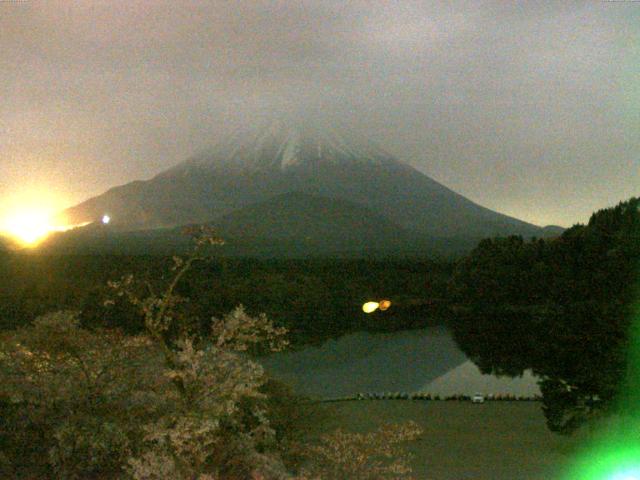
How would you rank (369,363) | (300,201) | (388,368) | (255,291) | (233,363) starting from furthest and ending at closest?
(300,201), (255,291), (369,363), (388,368), (233,363)

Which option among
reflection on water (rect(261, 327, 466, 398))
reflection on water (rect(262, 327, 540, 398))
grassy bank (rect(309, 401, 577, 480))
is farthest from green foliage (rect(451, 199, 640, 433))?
reflection on water (rect(261, 327, 466, 398))

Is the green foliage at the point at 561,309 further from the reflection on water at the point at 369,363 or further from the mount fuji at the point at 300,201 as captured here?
the mount fuji at the point at 300,201

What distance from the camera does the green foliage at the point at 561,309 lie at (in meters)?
13.2

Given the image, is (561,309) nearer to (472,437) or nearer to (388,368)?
(388,368)

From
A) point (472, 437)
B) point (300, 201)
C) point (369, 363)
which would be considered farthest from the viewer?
point (300, 201)

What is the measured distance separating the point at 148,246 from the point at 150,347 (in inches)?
3437

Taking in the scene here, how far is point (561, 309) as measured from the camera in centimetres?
2539

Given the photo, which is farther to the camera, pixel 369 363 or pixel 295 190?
pixel 295 190

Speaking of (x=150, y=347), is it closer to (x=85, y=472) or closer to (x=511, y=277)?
(x=85, y=472)

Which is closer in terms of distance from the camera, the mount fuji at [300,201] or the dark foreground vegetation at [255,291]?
the dark foreground vegetation at [255,291]

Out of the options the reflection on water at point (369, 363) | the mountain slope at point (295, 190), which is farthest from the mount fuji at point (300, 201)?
the reflection on water at point (369, 363)

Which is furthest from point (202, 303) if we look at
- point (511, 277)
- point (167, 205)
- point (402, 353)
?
point (167, 205)

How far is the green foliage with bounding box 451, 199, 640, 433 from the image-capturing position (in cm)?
1320

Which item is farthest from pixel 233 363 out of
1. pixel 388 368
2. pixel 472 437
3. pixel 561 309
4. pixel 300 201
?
pixel 300 201
